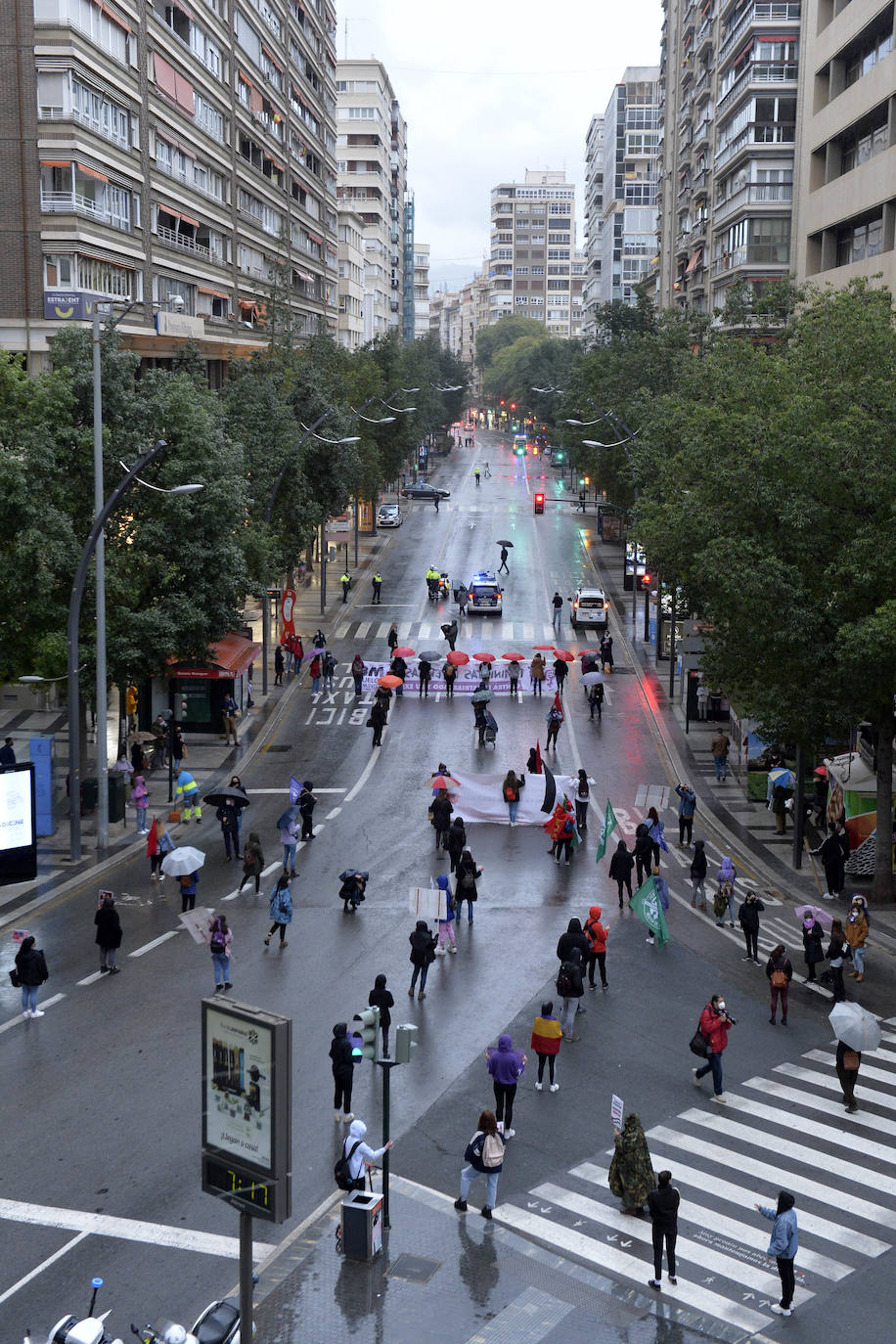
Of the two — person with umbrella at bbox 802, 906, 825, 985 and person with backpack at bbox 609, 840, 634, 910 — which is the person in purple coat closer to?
person with umbrella at bbox 802, 906, 825, 985

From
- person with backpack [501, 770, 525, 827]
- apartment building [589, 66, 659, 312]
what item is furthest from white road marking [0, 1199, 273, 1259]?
apartment building [589, 66, 659, 312]

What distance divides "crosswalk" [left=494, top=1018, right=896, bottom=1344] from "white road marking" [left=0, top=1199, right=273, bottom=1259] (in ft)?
9.99

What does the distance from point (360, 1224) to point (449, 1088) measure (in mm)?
4492

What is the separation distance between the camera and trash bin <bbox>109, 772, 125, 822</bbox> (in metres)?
33.0

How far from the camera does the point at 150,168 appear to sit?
53.0 m

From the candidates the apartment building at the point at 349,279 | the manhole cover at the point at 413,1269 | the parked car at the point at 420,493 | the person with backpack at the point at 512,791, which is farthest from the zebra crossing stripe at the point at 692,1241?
the apartment building at the point at 349,279

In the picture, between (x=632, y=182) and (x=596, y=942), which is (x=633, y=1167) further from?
(x=632, y=182)

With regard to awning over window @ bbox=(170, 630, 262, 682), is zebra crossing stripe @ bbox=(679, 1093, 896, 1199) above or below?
below

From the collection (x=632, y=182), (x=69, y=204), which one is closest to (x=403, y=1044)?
(x=69, y=204)

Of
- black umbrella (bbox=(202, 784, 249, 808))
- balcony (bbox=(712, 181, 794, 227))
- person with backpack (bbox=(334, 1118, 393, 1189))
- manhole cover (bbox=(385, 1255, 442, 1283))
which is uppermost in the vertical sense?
balcony (bbox=(712, 181, 794, 227))

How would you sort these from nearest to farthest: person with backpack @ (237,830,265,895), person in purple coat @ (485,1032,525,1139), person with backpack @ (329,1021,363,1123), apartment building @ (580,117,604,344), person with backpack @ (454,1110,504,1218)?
person with backpack @ (454,1110,504,1218)
person in purple coat @ (485,1032,525,1139)
person with backpack @ (329,1021,363,1123)
person with backpack @ (237,830,265,895)
apartment building @ (580,117,604,344)

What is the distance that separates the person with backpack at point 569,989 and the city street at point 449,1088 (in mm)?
444

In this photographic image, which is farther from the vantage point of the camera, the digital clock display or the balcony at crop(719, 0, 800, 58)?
the balcony at crop(719, 0, 800, 58)

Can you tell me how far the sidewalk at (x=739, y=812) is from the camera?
2858cm
